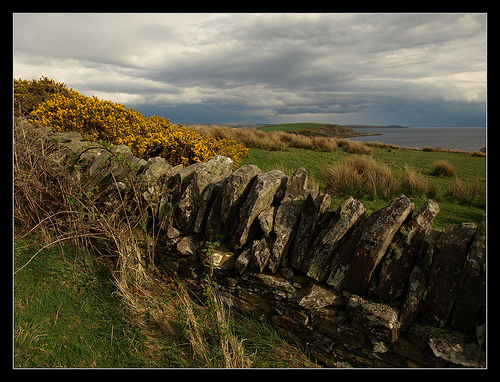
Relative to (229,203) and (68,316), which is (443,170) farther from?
(68,316)

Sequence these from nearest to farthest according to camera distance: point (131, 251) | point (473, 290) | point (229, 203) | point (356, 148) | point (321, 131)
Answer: point (473, 290) < point (229, 203) < point (131, 251) < point (356, 148) < point (321, 131)

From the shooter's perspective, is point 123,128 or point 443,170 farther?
point 123,128

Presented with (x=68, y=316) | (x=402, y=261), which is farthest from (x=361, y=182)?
(x=68, y=316)

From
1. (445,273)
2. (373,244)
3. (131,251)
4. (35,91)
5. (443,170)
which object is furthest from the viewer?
(35,91)

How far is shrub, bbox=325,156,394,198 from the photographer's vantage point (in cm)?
602

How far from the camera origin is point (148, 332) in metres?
3.55

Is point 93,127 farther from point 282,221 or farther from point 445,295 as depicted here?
point 445,295

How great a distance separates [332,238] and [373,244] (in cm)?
42

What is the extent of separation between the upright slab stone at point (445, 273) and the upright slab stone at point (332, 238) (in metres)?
0.80

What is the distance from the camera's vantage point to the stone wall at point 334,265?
2611 millimetres

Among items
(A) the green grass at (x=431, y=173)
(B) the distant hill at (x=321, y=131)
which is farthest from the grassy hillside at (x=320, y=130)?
(A) the green grass at (x=431, y=173)

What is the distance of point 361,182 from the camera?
633cm

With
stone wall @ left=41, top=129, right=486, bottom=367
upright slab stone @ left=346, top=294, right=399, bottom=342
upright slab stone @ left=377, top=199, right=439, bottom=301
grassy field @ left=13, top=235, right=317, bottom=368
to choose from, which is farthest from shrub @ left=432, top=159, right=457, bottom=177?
grassy field @ left=13, top=235, right=317, bottom=368

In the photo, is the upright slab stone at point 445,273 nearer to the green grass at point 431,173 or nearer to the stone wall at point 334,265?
the stone wall at point 334,265
